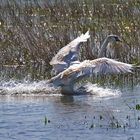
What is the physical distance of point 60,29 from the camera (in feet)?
57.2

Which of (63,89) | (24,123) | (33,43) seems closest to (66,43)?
(33,43)

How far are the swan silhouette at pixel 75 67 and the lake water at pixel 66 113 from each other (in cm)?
26

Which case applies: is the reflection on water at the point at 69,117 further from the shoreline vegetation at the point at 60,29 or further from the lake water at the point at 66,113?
the shoreline vegetation at the point at 60,29

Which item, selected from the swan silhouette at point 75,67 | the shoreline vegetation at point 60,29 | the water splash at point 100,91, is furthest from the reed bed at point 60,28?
the water splash at point 100,91

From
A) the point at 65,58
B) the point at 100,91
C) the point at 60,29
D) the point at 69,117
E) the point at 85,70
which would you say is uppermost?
the point at 60,29

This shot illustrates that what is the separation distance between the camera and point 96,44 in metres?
16.7

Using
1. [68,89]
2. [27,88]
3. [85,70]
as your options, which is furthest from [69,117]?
[27,88]

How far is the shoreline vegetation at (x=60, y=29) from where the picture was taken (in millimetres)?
16156

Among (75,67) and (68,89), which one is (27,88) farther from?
(75,67)

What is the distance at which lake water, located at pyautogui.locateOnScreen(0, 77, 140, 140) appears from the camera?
9.71 metres

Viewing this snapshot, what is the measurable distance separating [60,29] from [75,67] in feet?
12.1

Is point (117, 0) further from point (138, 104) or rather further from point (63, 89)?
point (138, 104)

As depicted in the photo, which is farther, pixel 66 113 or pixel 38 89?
pixel 38 89

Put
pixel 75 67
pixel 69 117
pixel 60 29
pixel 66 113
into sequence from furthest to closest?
pixel 60 29, pixel 75 67, pixel 66 113, pixel 69 117
